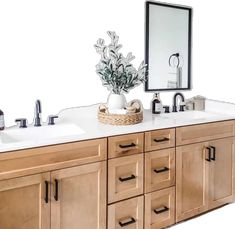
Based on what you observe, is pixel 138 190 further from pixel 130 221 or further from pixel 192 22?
pixel 192 22

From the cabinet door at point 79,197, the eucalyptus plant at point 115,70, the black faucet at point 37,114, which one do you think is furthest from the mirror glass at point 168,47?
the cabinet door at point 79,197

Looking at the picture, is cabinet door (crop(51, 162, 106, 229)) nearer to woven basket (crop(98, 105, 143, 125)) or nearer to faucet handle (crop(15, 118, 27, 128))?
woven basket (crop(98, 105, 143, 125))

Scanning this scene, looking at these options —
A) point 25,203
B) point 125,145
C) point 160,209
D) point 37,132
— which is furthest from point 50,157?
point 160,209

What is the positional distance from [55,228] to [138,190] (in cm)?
64

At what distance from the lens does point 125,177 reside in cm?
223

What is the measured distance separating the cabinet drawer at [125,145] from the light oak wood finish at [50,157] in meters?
0.05

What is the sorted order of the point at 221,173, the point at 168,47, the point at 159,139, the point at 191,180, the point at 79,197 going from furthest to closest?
the point at 168,47 → the point at 221,173 → the point at 191,180 → the point at 159,139 → the point at 79,197

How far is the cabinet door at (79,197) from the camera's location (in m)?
1.95

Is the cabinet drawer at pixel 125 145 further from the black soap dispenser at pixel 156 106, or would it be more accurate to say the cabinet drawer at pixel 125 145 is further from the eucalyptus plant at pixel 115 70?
the black soap dispenser at pixel 156 106

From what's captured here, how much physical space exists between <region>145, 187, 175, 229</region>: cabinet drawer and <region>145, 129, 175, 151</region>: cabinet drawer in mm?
343

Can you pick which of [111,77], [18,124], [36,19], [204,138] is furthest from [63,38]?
[204,138]

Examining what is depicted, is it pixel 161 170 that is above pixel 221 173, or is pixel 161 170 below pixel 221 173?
above

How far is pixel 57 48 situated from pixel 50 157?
3.14 ft

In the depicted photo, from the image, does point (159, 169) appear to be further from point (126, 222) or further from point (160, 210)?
point (126, 222)
